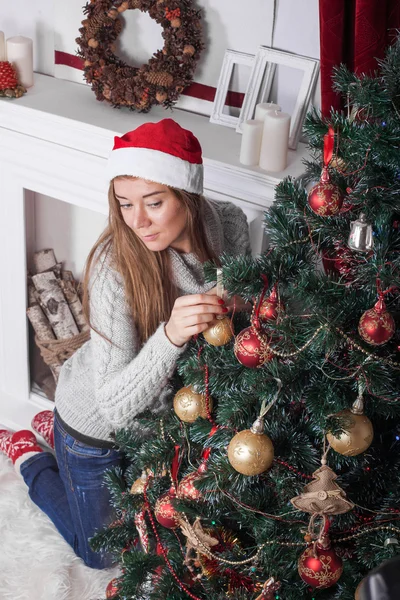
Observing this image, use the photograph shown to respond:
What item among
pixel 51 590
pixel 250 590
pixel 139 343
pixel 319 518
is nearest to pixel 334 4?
pixel 139 343

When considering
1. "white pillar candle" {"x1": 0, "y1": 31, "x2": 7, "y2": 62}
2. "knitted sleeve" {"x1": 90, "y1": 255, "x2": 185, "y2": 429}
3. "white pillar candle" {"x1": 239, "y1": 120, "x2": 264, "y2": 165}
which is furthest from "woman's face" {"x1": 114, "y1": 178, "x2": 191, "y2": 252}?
"white pillar candle" {"x1": 0, "y1": 31, "x2": 7, "y2": 62}

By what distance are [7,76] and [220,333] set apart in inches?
45.6

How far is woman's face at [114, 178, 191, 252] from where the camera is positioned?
1444 mm

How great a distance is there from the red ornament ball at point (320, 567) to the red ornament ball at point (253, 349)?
33 centimetres

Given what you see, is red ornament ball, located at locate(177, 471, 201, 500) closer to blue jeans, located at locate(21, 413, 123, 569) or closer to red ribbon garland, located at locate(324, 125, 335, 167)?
blue jeans, located at locate(21, 413, 123, 569)

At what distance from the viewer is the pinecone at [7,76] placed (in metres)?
1.97

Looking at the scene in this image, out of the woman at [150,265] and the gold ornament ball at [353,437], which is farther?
the woman at [150,265]

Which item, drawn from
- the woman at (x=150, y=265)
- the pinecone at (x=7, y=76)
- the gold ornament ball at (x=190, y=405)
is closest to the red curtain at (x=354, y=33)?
the woman at (x=150, y=265)

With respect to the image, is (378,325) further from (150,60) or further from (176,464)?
(150,60)

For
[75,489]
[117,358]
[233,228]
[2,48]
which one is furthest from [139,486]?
[2,48]

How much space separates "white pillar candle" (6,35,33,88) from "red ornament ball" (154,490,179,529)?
1290 mm

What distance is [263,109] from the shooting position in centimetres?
178

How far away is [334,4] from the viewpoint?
1.55m

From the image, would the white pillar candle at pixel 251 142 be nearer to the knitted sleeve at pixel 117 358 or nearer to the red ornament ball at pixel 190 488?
the knitted sleeve at pixel 117 358
